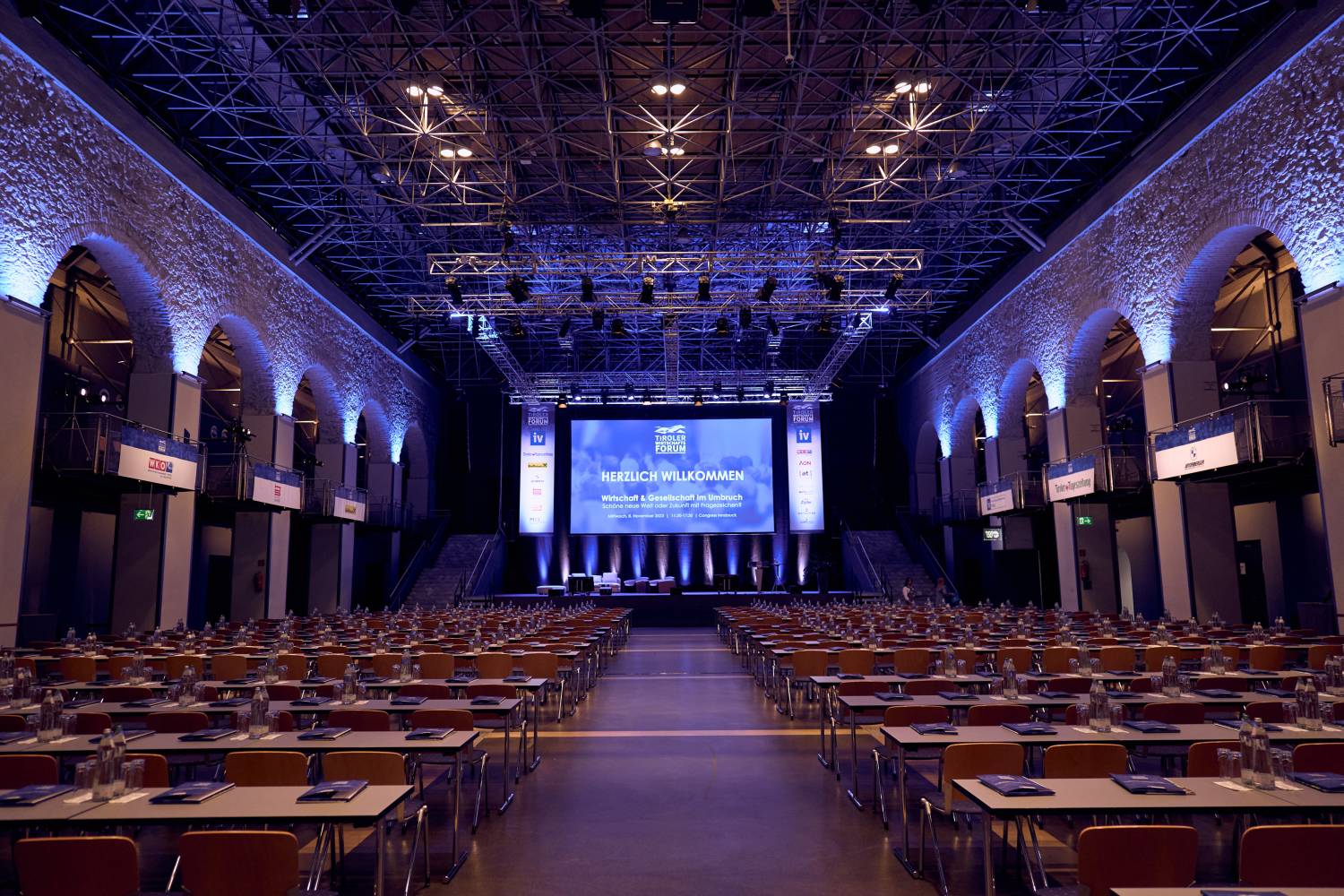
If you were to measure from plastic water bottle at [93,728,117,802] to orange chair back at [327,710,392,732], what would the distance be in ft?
5.79

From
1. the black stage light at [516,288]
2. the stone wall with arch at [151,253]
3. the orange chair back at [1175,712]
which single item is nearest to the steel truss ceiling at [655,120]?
the black stage light at [516,288]

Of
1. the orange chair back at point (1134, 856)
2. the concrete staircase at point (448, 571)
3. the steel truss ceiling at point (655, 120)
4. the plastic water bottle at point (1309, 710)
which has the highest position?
the steel truss ceiling at point (655, 120)

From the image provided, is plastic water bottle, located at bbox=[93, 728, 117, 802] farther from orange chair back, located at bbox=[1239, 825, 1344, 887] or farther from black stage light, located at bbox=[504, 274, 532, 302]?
black stage light, located at bbox=[504, 274, 532, 302]

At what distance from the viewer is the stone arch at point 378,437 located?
27125 mm

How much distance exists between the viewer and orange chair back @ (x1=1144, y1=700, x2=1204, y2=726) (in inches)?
218

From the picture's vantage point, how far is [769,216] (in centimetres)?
2014

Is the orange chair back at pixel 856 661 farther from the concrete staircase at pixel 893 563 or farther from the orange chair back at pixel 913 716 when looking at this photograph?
the concrete staircase at pixel 893 563

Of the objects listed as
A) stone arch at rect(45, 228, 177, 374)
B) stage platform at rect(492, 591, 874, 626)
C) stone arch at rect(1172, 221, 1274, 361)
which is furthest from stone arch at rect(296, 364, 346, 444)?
stone arch at rect(1172, 221, 1274, 361)

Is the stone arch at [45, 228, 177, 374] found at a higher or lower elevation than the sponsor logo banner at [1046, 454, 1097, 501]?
higher

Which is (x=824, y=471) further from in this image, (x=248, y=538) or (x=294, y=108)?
(x=294, y=108)

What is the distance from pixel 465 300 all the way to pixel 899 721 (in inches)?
729

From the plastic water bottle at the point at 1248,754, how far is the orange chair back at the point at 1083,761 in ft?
1.89

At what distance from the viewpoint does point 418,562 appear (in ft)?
96.5

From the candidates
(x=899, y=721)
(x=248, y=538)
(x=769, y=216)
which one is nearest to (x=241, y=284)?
(x=248, y=538)
